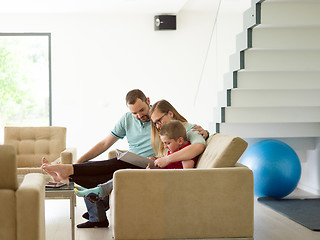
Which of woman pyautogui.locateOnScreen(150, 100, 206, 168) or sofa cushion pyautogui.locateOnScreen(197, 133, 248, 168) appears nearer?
sofa cushion pyautogui.locateOnScreen(197, 133, 248, 168)

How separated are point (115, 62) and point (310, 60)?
3518mm

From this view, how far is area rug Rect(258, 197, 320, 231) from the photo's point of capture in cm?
434

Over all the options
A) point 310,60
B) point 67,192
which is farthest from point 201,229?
point 310,60

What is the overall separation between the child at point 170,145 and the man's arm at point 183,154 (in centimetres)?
8

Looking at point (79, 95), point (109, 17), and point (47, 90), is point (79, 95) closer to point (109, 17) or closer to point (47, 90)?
point (47, 90)

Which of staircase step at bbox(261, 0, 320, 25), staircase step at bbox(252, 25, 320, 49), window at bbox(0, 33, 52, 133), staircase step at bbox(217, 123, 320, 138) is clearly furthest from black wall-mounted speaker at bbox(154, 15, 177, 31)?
staircase step at bbox(261, 0, 320, 25)

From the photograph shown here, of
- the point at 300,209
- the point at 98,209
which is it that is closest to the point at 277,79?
the point at 300,209

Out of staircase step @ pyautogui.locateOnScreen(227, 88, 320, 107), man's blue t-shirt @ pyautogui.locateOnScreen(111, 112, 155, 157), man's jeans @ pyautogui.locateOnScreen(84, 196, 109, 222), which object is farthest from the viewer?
staircase step @ pyautogui.locateOnScreen(227, 88, 320, 107)

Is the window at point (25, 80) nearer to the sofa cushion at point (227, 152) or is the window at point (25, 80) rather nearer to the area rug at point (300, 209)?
the area rug at point (300, 209)

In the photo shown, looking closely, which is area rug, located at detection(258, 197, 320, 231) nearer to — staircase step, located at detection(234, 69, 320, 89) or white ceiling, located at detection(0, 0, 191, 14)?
staircase step, located at detection(234, 69, 320, 89)

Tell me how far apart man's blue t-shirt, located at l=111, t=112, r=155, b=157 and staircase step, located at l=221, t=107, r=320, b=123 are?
109 centimetres

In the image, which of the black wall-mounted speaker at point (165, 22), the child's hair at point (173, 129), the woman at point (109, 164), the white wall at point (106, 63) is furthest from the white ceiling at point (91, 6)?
the child's hair at point (173, 129)

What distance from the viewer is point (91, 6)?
704cm

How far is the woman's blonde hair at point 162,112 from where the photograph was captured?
3.89 m
